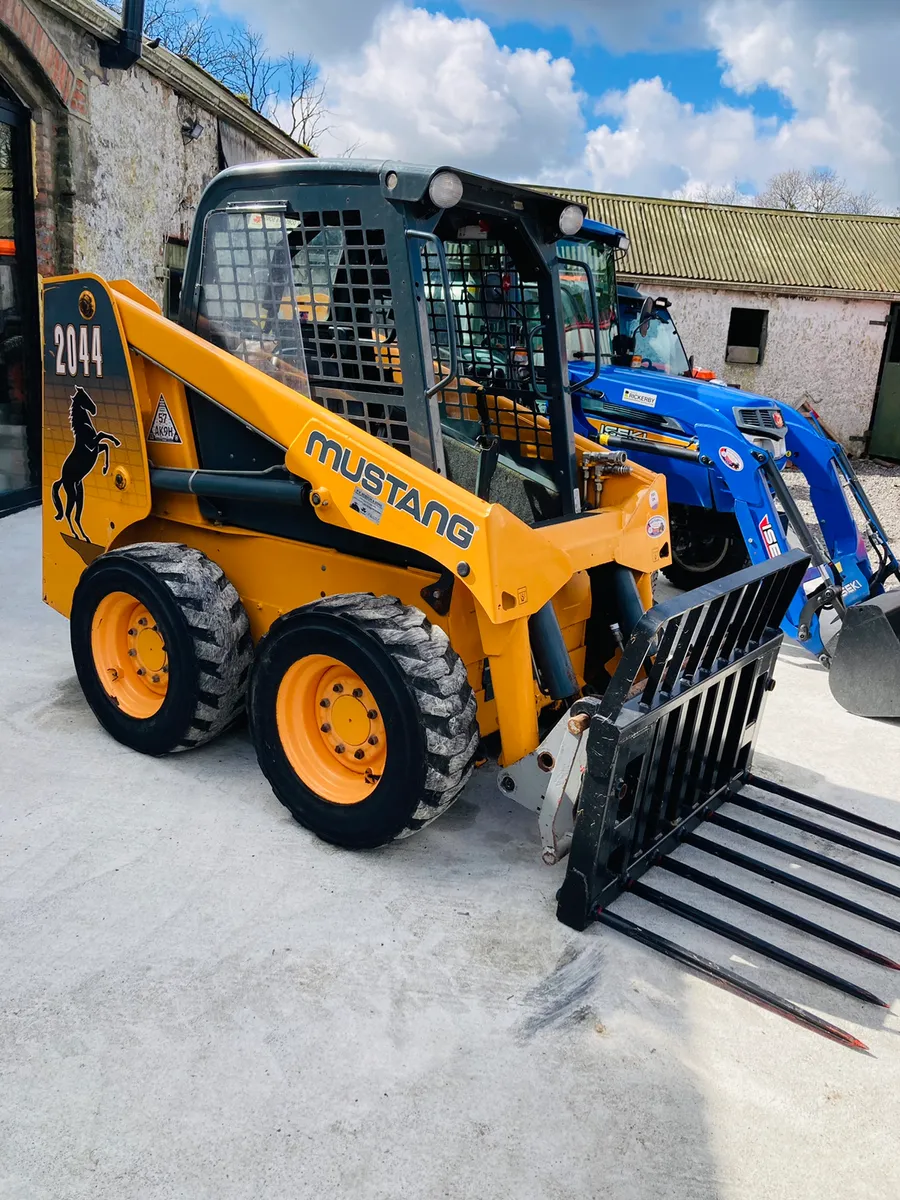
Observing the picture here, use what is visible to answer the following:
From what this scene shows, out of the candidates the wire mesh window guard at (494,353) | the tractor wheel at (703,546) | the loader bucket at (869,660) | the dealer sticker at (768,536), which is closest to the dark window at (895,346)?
the tractor wheel at (703,546)

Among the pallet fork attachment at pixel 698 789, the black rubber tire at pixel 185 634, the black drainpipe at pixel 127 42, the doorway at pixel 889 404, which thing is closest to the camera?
the pallet fork attachment at pixel 698 789

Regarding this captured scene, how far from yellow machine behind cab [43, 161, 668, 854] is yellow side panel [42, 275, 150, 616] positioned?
0.01 m

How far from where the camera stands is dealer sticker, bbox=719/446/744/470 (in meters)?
5.65

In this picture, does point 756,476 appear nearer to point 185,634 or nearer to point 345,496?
point 345,496

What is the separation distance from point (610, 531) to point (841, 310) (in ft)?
52.3

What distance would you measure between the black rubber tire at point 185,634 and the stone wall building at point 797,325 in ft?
48.2

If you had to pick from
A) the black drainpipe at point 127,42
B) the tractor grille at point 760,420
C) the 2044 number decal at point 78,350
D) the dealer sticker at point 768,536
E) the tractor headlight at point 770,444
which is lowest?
the dealer sticker at point 768,536

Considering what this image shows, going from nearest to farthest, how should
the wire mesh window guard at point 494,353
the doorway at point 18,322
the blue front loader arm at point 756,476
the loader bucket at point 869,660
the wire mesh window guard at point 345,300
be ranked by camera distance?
1. the wire mesh window guard at point 345,300
2. the wire mesh window guard at point 494,353
3. the loader bucket at point 869,660
4. the blue front loader arm at point 756,476
5. the doorway at point 18,322

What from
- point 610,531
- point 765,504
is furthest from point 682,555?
point 610,531

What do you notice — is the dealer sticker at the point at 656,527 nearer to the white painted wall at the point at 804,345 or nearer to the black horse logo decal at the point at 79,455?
the black horse logo decal at the point at 79,455

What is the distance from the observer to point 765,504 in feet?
18.0

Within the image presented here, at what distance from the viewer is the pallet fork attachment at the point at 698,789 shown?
9.27 ft

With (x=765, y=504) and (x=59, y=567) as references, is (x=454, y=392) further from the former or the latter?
(x=765, y=504)

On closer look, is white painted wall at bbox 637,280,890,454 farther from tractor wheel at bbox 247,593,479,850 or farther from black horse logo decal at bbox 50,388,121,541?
tractor wheel at bbox 247,593,479,850
